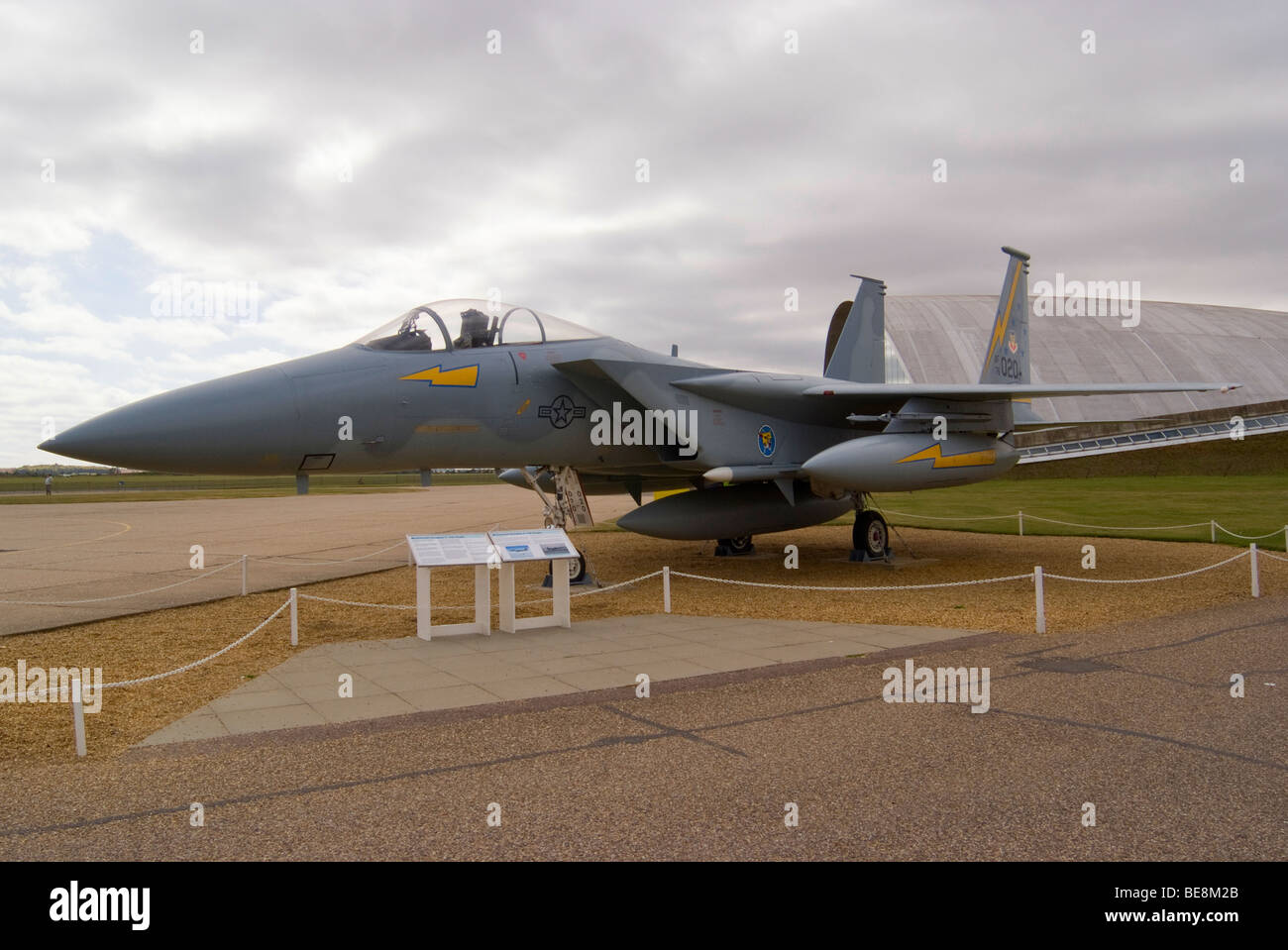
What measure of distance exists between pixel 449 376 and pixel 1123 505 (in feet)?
63.4

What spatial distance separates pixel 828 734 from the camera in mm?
4992

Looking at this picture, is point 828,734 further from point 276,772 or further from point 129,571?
point 129,571

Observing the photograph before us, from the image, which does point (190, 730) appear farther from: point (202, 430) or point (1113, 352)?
point (1113, 352)

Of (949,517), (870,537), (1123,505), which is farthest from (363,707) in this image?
(1123,505)

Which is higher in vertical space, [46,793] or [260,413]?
[260,413]

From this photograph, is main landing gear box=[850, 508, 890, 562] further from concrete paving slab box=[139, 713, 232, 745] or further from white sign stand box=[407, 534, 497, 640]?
concrete paving slab box=[139, 713, 232, 745]

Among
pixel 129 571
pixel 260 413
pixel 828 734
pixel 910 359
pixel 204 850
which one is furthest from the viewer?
pixel 910 359

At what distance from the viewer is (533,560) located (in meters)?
8.76

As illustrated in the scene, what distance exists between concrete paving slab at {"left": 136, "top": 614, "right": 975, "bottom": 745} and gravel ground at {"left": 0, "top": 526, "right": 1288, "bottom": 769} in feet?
1.32

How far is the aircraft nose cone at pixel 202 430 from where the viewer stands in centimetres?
714

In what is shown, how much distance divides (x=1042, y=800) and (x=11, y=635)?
30.9ft

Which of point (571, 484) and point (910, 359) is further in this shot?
point (910, 359)

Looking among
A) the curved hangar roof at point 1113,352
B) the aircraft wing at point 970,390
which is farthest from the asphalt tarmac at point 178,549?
the curved hangar roof at point 1113,352

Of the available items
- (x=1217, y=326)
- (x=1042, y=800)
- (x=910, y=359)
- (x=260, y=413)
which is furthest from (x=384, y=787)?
(x=1217, y=326)
